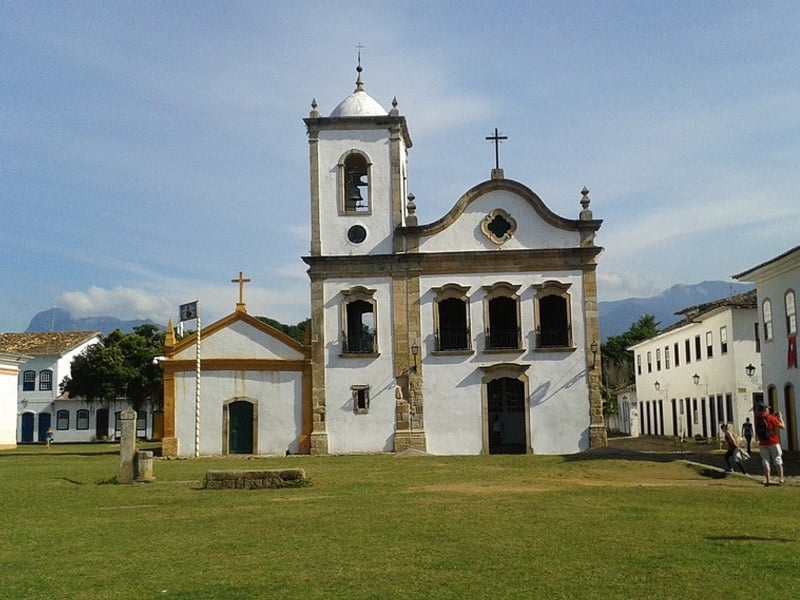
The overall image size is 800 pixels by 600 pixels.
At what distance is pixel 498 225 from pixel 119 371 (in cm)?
3094

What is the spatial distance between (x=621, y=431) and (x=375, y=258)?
37.0m

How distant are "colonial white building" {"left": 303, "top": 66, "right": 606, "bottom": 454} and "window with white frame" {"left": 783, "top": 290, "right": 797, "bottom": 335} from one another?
6066mm

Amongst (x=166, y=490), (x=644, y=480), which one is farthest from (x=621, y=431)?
(x=166, y=490)

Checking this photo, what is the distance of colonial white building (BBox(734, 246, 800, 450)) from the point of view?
2697cm

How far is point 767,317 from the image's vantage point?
29234mm

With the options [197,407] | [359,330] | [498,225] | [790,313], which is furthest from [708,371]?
[197,407]

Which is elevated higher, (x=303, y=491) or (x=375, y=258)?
(x=375, y=258)

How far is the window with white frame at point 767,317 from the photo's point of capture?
2898cm

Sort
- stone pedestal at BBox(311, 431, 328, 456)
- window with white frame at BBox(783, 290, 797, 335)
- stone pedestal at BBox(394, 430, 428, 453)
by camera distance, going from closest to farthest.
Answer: window with white frame at BBox(783, 290, 797, 335) → stone pedestal at BBox(394, 430, 428, 453) → stone pedestal at BBox(311, 431, 328, 456)

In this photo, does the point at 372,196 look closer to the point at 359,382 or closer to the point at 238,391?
the point at 359,382

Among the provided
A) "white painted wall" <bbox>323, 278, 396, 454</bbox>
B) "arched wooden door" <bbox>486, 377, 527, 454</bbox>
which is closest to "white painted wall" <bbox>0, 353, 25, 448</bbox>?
"white painted wall" <bbox>323, 278, 396, 454</bbox>

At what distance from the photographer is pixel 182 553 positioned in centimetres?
1009

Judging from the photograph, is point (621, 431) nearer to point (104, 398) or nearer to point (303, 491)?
point (104, 398)

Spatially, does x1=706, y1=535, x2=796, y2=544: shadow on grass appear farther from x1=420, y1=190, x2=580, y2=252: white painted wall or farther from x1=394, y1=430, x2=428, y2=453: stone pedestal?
x1=420, y1=190, x2=580, y2=252: white painted wall
